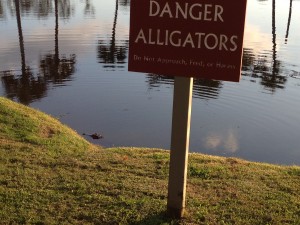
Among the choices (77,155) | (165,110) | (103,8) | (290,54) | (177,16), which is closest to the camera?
(177,16)

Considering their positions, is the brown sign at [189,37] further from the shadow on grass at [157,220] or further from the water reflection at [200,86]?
the water reflection at [200,86]

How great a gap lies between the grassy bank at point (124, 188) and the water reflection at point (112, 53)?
1842 centimetres

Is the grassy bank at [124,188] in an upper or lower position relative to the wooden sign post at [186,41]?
lower

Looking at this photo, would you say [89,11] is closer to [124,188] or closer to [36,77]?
[36,77]

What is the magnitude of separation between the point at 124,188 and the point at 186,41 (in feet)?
10.8

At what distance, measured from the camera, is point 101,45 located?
114 feet

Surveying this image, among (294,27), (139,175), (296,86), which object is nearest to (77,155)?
(139,175)

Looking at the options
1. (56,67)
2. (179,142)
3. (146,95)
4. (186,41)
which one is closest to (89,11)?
(56,67)

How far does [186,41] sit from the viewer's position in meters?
5.65

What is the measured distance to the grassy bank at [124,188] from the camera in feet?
21.6

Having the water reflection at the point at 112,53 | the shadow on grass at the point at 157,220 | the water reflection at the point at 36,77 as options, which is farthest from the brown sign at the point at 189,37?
the water reflection at the point at 112,53

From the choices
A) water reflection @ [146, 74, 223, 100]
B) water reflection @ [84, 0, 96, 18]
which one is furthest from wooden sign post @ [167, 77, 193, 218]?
water reflection @ [84, 0, 96, 18]

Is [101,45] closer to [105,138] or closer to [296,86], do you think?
[296,86]

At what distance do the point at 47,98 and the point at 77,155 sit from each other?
448 inches
